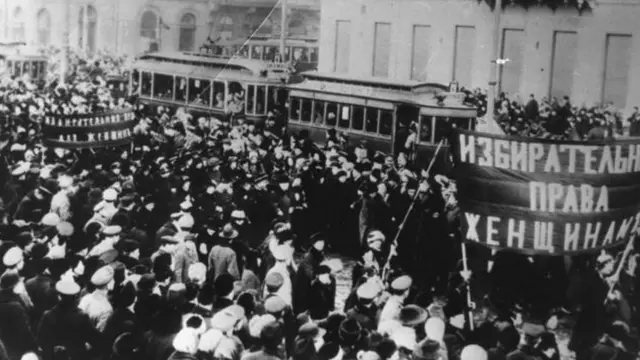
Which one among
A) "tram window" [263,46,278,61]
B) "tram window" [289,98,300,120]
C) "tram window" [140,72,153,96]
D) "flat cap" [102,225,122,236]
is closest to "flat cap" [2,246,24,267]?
"flat cap" [102,225,122,236]

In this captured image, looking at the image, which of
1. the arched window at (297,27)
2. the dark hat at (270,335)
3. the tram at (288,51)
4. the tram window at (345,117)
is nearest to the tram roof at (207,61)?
the tram at (288,51)

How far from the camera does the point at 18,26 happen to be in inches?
659

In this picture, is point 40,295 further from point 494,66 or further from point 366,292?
point 494,66

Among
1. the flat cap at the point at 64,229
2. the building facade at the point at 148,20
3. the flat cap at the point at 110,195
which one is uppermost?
the building facade at the point at 148,20

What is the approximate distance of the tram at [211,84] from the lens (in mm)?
17250

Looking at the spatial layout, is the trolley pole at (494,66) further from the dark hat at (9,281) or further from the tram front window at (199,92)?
the tram front window at (199,92)

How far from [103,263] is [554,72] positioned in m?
7.16

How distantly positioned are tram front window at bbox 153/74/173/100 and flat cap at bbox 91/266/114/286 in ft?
41.8

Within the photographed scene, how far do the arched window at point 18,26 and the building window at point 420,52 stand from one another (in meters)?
6.56

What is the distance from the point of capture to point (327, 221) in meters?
11.1

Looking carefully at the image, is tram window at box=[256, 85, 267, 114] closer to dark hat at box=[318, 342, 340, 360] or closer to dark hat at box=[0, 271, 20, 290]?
dark hat at box=[0, 271, 20, 290]

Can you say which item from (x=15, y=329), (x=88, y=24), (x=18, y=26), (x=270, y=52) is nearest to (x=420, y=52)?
(x=18, y=26)

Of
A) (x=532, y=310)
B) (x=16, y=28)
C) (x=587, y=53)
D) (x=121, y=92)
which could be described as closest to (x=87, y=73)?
(x=121, y=92)

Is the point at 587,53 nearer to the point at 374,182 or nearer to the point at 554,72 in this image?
Answer: the point at 554,72
